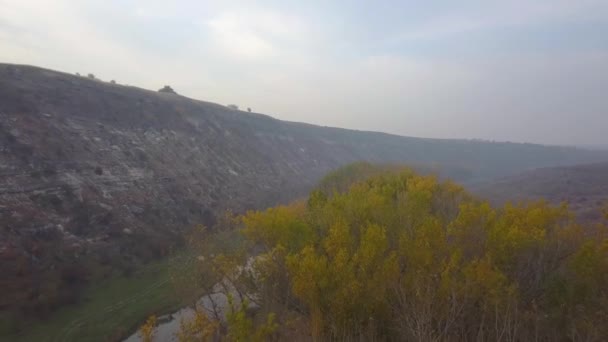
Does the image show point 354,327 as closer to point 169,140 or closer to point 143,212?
point 143,212

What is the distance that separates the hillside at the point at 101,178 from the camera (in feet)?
70.4

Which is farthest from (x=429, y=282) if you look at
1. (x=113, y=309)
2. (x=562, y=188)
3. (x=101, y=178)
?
(x=562, y=188)

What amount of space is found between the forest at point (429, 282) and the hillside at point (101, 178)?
42.7 ft

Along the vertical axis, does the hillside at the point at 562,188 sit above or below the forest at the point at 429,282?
below

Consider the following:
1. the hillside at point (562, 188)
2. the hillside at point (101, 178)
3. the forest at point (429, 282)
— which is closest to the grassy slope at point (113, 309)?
the hillside at point (101, 178)

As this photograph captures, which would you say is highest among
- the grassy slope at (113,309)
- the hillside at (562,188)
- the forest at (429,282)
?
the forest at (429,282)

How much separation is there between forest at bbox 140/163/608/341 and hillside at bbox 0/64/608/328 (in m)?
13.0

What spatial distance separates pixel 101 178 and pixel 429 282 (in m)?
29.5

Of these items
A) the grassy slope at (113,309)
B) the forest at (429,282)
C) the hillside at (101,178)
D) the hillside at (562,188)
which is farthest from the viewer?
the hillside at (562,188)

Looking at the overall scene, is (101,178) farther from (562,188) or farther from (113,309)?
(562,188)

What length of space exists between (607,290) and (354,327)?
682 centimetres

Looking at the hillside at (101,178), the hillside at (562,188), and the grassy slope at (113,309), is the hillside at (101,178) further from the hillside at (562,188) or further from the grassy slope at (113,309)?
the hillside at (562,188)

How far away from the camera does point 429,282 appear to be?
344 inches

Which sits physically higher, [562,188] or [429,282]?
[429,282]
